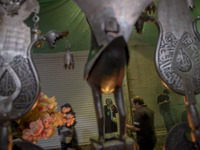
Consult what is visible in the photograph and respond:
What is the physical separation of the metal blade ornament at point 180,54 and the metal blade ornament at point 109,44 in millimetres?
327

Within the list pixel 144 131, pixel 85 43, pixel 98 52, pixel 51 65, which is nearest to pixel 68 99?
pixel 51 65

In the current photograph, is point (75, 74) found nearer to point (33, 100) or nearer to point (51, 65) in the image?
point (51, 65)

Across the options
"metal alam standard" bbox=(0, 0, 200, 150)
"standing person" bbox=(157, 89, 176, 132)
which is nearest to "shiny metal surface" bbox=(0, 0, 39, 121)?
"metal alam standard" bbox=(0, 0, 200, 150)

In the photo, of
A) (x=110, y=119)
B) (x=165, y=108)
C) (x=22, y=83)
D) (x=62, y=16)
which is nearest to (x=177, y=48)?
(x=22, y=83)

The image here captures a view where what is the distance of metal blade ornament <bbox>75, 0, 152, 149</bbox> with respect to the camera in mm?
970

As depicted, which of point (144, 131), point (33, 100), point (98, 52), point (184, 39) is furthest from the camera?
point (144, 131)

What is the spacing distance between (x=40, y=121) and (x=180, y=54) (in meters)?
1.07

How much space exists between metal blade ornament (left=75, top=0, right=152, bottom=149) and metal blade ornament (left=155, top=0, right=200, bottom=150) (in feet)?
1.07

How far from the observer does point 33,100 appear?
1114mm

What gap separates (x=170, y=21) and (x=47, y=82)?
252 centimetres

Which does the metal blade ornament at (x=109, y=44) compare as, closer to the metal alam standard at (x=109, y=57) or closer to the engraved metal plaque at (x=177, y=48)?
the metal alam standard at (x=109, y=57)

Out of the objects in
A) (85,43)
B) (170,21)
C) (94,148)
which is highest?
Answer: (85,43)

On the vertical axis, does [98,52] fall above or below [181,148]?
above

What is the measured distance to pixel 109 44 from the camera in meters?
0.95
